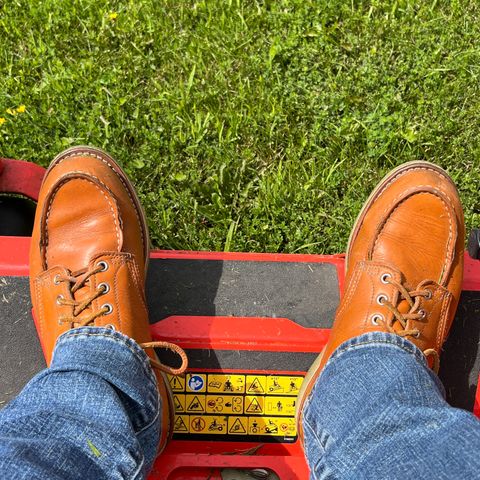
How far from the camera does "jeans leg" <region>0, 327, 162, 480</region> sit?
1.09m

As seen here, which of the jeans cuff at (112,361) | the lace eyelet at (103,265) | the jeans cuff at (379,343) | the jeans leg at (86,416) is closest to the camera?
the jeans leg at (86,416)

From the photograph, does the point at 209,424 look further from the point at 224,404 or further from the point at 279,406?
the point at 279,406

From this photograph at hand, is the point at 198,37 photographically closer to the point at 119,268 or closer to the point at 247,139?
the point at 247,139

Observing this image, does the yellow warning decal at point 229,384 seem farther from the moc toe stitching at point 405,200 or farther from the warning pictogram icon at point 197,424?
the moc toe stitching at point 405,200

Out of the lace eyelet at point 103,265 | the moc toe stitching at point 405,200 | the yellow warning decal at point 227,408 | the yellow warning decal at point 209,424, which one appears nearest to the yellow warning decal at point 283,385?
the yellow warning decal at point 227,408

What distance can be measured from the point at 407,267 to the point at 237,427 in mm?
562

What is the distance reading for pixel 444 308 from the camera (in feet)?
5.08

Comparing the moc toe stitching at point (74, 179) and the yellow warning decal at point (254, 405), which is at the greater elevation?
the moc toe stitching at point (74, 179)

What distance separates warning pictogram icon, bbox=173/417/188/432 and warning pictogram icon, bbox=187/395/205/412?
0.10 ft

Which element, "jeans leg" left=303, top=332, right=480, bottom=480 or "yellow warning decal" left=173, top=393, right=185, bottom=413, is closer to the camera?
"jeans leg" left=303, top=332, right=480, bottom=480

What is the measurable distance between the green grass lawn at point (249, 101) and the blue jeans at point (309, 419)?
65 centimetres

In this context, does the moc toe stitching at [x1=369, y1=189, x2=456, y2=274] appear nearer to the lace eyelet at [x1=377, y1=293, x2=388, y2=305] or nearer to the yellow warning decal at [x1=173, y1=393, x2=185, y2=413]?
the lace eyelet at [x1=377, y1=293, x2=388, y2=305]

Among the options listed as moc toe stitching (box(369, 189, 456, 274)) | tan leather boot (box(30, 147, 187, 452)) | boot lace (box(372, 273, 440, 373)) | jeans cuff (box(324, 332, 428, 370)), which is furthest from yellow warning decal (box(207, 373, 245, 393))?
moc toe stitching (box(369, 189, 456, 274))

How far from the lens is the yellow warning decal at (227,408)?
1.52 m
